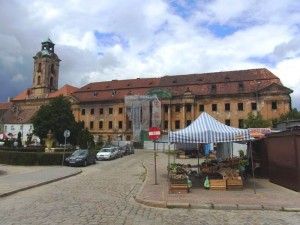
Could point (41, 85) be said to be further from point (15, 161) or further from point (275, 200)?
point (275, 200)

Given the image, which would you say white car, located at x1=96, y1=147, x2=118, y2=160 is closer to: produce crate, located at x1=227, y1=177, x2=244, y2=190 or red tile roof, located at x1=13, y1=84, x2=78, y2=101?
produce crate, located at x1=227, y1=177, x2=244, y2=190

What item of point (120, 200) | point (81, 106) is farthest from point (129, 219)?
point (81, 106)

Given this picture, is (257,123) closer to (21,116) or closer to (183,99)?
(183,99)

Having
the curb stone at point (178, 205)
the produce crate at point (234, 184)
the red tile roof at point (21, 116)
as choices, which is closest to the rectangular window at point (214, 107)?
the red tile roof at point (21, 116)

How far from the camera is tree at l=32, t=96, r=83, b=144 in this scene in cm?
6041

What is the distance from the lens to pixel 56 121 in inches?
2372

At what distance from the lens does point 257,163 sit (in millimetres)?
19766

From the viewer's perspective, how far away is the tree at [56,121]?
198ft

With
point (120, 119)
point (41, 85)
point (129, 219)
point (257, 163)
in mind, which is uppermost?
point (41, 85)

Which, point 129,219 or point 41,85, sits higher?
point 41,85

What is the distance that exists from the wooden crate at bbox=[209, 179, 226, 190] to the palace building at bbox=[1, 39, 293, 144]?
177ft

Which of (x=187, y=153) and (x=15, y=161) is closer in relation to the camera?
(x=15, y=161)

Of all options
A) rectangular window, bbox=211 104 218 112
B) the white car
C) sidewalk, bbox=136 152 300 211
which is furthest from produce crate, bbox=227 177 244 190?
rectangular window, bbox=211 104 218 112

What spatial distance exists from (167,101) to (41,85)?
41.7m
